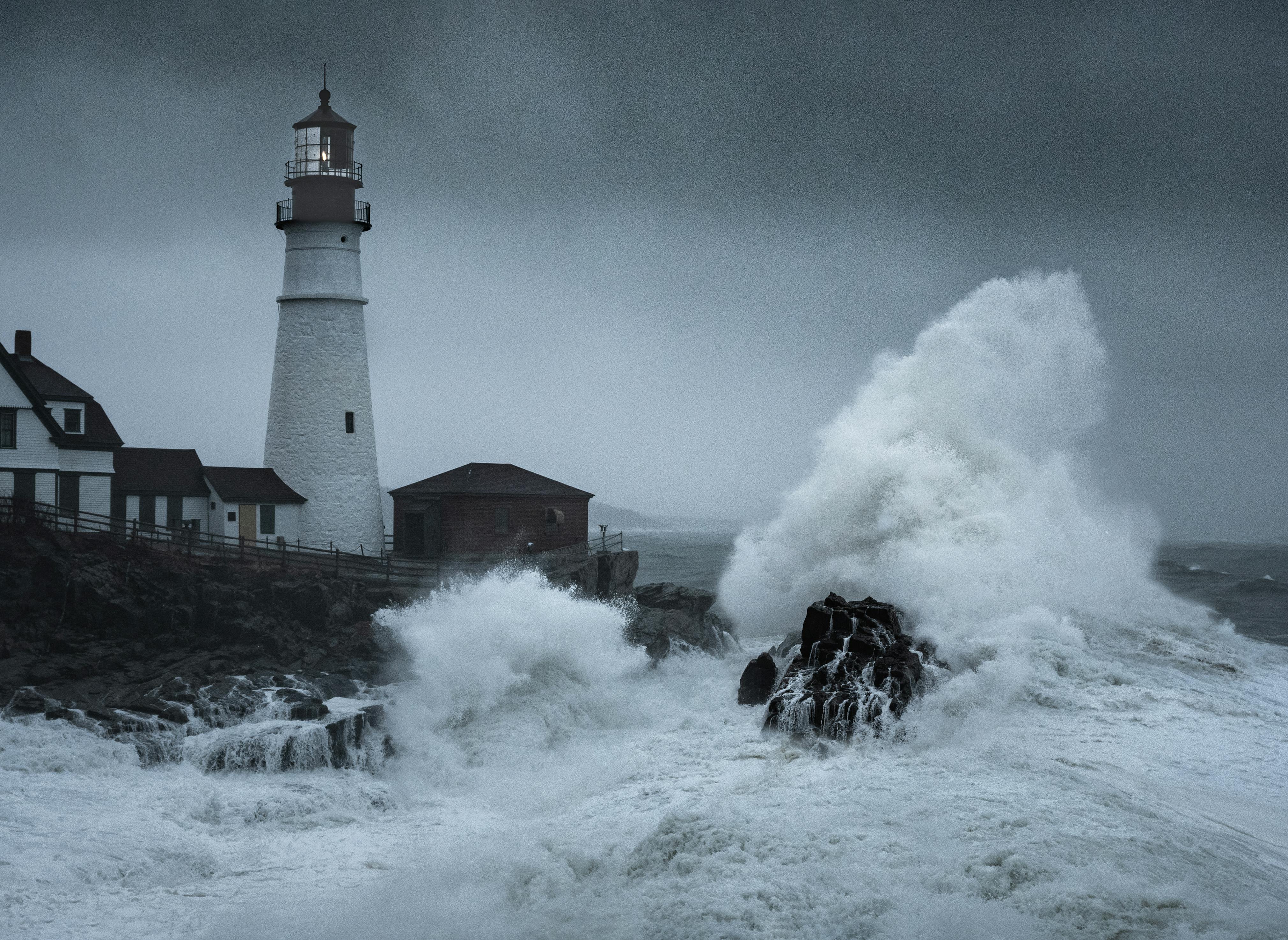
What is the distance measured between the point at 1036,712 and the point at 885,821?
5.31 m

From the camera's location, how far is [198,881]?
409 inches

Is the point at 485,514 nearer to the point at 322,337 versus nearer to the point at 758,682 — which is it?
the point at 322,337

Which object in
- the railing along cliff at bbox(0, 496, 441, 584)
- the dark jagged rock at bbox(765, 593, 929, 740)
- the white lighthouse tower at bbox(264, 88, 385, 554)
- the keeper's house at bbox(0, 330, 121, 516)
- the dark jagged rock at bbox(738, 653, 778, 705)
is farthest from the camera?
the white lighthouse tower at bbox(264, 88, 385, 554)

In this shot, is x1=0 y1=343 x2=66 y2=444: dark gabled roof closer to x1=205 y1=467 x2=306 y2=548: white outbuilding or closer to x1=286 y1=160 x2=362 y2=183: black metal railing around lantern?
x1=205 y1=467 x2=306 y2=548: white outbuilding

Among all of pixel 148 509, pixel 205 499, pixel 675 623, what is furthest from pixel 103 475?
pixel 675 623

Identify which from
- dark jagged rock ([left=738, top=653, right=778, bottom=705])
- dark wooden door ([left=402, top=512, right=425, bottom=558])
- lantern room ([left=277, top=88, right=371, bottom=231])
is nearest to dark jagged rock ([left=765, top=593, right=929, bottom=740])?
dark jagged rock ([left=738, top=653, right=778, bottom=705])

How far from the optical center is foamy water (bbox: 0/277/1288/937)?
9.17m

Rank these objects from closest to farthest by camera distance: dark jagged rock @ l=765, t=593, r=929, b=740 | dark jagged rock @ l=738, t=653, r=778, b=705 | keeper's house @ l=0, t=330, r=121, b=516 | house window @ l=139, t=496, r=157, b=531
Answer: dark jagged rock @ l=765, t=593, r=929, b=740 → dark jagged rock @ l=738, t=653, r=778, b=705 → keeper's house @ l=0, t=330, r=121, b=516 → house window @ l=139, t=496, r=157, b=531

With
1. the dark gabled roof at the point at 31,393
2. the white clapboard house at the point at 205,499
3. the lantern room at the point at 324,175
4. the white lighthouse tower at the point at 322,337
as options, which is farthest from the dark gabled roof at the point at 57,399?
the lantern room at the point at 324,175

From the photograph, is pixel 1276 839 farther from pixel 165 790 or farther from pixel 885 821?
pixel 165 790

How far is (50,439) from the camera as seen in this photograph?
829 inches

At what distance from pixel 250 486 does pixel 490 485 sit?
17.2 feet

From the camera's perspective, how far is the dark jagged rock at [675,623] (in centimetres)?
2066

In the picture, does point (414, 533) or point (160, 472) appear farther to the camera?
point (414, 533)
